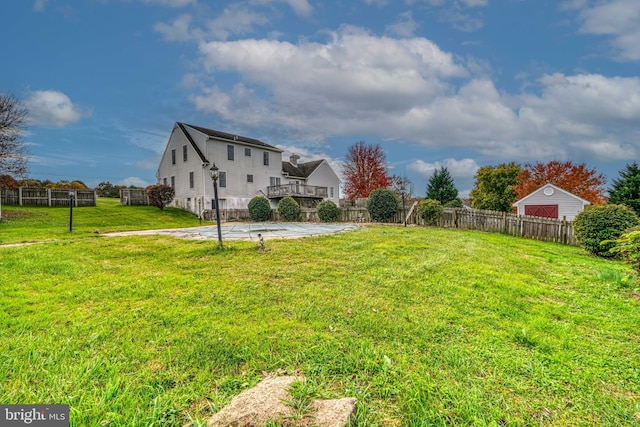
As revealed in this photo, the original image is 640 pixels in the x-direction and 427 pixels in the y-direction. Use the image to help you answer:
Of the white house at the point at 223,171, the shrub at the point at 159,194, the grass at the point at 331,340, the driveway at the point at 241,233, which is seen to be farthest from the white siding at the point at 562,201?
the shrub at the point at 159,194

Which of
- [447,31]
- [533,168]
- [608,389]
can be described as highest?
[447,31]

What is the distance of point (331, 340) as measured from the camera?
2.98 meters

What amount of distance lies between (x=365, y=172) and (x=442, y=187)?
11.8 m

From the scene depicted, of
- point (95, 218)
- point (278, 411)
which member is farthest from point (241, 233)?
point (95, 218)

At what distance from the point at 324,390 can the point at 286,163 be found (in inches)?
1396

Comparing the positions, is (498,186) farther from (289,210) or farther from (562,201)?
(289,210)

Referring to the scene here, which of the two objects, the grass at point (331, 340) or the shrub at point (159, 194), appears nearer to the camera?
the grass at point (331, 340)

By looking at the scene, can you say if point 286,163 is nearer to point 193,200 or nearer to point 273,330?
point 193,200

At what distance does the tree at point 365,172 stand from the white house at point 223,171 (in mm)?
7341

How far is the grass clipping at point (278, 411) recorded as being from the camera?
5.95ft

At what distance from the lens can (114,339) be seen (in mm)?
3006

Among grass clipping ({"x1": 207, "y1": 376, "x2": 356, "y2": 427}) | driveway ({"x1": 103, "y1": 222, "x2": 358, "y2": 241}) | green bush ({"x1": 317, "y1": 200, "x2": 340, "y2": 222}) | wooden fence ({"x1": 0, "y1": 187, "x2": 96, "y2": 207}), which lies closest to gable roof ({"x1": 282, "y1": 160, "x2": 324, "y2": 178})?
green bush ({"x1": 317, "y1": 200, "x2": 340, "y2": 222})

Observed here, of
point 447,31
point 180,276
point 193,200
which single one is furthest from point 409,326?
point 193,200

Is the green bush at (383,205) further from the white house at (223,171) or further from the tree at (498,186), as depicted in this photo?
the tree at (498,186)
